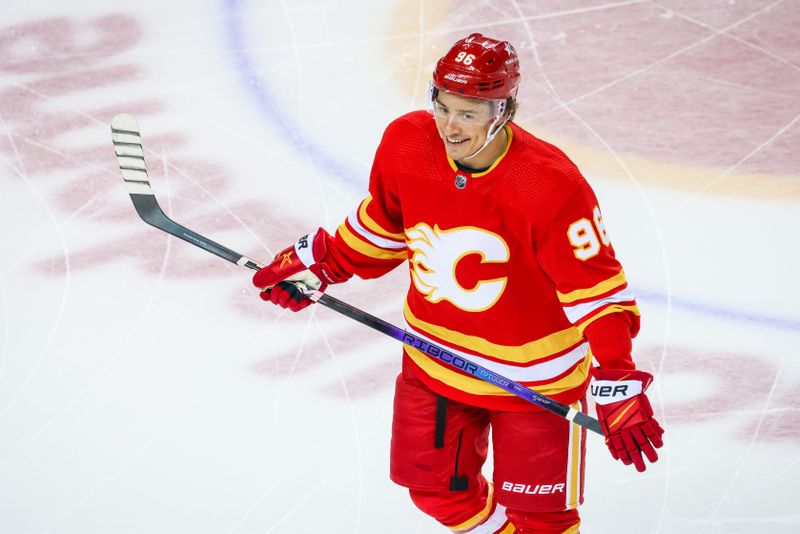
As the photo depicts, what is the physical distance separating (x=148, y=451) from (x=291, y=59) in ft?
7.14

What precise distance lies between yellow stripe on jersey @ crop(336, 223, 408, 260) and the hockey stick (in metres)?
0.13

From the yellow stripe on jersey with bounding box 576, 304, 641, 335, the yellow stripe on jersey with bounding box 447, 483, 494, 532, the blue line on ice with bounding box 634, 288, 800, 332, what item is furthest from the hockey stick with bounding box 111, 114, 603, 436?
the blue line on ice with bounding box 634, 288, 800, 332

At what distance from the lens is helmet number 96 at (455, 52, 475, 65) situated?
2348 mm

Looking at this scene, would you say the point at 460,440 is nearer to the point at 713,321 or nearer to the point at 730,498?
the point at 730,498

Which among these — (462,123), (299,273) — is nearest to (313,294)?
(299,273)

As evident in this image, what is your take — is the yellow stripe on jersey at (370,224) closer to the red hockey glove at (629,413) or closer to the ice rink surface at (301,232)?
the red hockey glove at (629,413)

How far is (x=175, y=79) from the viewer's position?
16.1 feet

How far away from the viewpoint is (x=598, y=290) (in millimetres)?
2383

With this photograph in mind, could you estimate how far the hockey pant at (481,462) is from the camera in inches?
104

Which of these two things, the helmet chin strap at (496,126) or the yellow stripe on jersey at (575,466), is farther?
the yellow stripe on jersey at (575,466)

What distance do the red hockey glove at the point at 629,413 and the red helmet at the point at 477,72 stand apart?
23.6 inches

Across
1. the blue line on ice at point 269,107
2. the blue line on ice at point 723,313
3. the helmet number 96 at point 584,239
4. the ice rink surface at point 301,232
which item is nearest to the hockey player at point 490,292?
the helmet number 96 at point 584,239

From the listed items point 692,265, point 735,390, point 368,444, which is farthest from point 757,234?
point 368,444

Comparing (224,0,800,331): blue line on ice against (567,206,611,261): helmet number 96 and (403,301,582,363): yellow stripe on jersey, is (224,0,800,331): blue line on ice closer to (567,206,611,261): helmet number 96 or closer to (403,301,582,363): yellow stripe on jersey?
(403,301,582,363): yellow stripe on jersey
